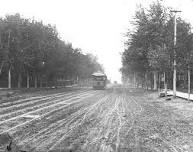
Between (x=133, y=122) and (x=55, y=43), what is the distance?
46.6 metres

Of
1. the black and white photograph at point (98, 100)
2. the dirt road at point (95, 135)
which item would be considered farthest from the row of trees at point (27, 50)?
the dirt road at point (95, 135)

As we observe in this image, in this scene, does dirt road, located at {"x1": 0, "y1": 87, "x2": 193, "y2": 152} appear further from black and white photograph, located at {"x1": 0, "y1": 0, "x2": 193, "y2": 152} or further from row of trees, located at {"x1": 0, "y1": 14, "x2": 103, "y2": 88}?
row of trees, located at {"x1": 0, "y1": 14, "x2": 103, "y2": 88}

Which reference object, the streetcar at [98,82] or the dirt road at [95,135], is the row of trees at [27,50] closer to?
the streetcar at [98,82]

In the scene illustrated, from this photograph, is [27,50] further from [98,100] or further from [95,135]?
[95,135]

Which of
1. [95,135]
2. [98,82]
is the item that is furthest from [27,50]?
[95,135]

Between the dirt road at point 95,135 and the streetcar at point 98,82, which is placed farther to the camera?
the streetcar at point 98,82

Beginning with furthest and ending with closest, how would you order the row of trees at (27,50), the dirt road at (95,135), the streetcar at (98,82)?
the streetcar at (98,82) < the row of trees at (27,50) < the dirt road at (95,135)

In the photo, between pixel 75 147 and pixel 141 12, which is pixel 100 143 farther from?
pixel 141 12

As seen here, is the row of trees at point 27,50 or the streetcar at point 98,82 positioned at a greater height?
the row of trees at point 27,50

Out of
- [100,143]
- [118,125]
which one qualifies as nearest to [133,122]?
[118,125]

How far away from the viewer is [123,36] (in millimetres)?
54656

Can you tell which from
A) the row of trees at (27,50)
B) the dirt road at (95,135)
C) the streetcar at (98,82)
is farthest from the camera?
the streetcar at (98,82)

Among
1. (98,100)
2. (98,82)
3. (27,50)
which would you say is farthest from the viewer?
(98,82)

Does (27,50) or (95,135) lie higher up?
(27,50)
